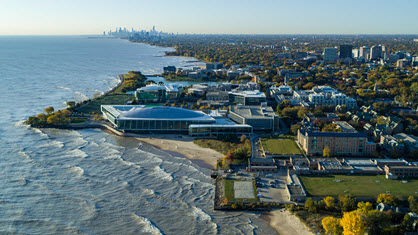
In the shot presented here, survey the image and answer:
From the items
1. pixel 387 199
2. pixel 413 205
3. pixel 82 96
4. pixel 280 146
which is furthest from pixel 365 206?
pixel 82 96

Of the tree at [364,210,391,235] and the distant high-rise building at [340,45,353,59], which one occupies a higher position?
the distant high-rise building at [340,45,353,59]

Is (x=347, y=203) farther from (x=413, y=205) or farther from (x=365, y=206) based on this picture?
(x=413, y=205)

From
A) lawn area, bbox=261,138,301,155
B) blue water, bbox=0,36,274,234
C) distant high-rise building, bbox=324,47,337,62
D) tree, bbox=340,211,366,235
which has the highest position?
distant high-rise building, bbox=324,47,337,62

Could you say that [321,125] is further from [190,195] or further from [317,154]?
[190,195]

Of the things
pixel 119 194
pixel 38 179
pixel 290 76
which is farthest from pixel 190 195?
pixel 290 76

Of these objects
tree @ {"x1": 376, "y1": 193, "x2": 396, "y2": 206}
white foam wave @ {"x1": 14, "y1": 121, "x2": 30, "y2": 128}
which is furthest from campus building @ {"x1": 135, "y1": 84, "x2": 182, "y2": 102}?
tree @ {"x1": 376, "y1": 193, "x2": 396, "y2": 206}

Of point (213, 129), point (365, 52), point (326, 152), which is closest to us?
point (326, 152)

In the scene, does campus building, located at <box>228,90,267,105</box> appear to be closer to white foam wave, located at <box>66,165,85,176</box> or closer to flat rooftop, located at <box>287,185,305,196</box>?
flat rooftop, located at <box>287,185,305,196</box>
